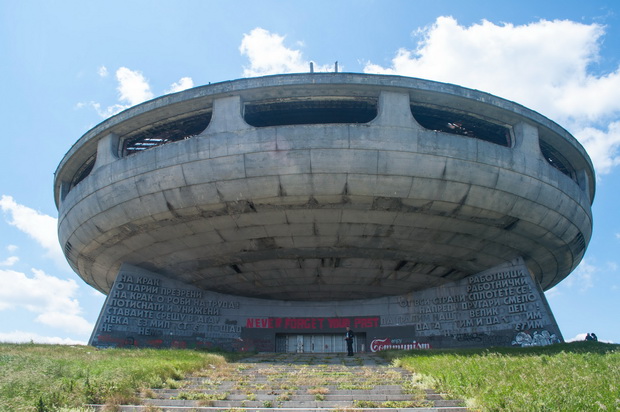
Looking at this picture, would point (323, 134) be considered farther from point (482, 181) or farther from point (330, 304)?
point (330, 304)

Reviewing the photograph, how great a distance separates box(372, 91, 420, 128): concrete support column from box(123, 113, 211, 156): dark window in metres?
7.66

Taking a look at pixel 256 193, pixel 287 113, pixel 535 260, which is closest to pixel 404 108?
pixel 287 113

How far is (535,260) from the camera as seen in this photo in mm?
24047

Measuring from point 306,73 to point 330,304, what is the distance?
46.4 feet

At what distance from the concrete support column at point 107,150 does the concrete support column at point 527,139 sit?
17.3 meters

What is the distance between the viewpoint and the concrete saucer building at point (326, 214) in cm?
1841

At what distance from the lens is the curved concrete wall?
18.2m

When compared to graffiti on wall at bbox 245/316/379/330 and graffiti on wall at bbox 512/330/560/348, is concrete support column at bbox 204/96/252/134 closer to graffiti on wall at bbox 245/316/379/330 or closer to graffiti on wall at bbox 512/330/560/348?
graffiti on wall at bbox 245/316/379/330

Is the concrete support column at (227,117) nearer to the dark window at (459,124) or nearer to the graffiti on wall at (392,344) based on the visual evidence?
the dark window at (459,124)

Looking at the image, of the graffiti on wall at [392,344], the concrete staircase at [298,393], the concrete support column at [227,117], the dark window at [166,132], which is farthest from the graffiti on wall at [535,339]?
the dark window at [166,132]

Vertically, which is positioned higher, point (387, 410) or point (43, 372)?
point (43, 372)

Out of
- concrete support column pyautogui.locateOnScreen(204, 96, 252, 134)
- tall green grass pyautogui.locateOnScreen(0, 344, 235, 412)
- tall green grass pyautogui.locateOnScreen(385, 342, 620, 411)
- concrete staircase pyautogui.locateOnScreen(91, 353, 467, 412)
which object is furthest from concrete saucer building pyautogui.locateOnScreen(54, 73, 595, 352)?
tall green grass pyautogui.locateOnScreen(0, 344, 235, 412)

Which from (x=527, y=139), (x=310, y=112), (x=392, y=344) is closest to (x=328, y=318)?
(x=392, y=344)

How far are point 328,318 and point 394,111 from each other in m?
13.6
